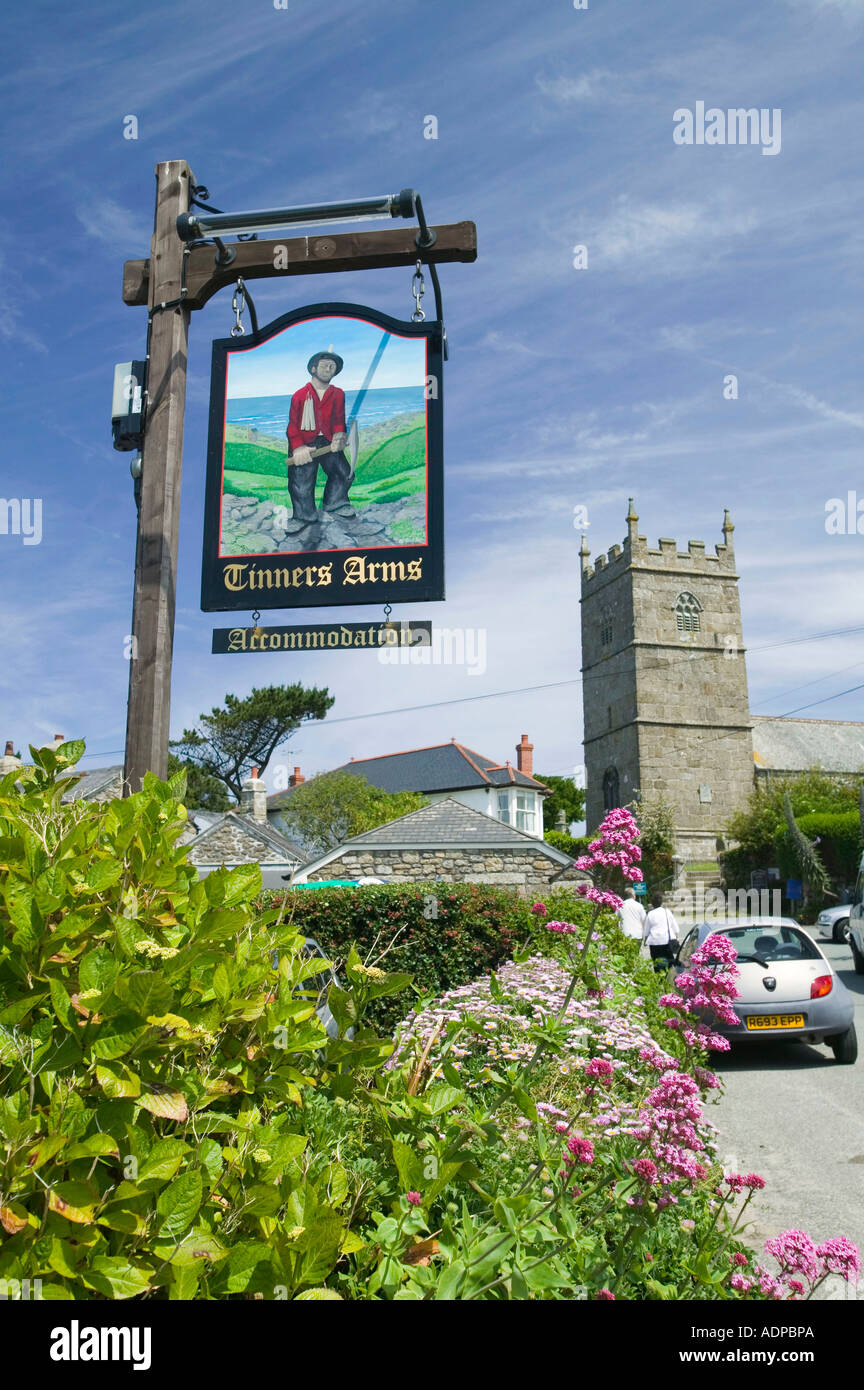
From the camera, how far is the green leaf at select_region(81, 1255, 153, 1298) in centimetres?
155

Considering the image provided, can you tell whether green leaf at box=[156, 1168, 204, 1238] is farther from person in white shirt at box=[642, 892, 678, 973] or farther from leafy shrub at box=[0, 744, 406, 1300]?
person in white shirt at box=[642, 892, 678, 973]

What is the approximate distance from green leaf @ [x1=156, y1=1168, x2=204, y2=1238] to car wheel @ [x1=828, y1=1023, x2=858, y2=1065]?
9.34 m

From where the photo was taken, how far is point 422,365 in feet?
16.4

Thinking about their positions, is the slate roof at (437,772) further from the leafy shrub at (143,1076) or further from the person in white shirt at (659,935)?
the leafy shrub at (143,1076)

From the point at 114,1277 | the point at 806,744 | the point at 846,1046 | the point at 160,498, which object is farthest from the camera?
the point at 806,744

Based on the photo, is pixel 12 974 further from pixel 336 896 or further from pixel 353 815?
pixel 353 815

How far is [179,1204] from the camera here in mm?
1651

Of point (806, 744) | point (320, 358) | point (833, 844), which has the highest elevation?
point (806, 744)

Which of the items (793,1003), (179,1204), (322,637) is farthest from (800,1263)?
(793,1003)

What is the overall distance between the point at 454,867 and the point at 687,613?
38.9 metres

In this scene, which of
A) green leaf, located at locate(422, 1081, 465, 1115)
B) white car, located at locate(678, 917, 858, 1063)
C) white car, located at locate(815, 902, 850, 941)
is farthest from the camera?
white car, located at locate(815, 902, 850, 941)

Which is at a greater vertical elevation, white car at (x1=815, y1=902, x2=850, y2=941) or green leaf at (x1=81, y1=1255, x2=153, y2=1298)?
green leaf at (x1=81, y1=1255, x2=153, y2=1298)

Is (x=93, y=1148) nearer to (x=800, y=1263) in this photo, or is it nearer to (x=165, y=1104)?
(x=165, y=1104)

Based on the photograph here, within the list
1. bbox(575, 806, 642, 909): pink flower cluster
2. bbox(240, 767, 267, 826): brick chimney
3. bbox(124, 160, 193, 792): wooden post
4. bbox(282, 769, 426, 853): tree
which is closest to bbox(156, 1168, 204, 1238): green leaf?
bbox(575, 806, 642, 909): pink flower cluster
